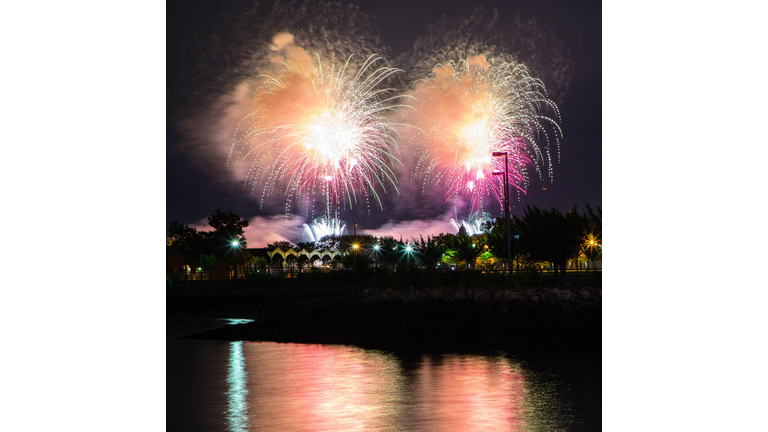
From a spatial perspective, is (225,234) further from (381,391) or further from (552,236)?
(381,391)

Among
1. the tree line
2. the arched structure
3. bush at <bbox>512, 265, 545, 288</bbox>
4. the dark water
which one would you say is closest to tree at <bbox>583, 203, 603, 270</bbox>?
the tree line

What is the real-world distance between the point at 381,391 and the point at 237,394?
2.83 metres

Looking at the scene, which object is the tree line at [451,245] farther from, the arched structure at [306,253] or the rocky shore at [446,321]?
the rocky shore at [446,321]

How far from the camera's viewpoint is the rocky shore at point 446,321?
20.2m

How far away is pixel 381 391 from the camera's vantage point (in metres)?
12.1

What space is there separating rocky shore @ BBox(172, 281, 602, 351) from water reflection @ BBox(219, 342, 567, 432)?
372 cm

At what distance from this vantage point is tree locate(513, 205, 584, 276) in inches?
1930

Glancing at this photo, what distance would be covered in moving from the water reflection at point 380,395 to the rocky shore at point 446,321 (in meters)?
3.72

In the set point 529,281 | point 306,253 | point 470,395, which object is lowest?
point 306,253

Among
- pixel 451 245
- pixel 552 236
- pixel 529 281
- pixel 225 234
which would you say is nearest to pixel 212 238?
pixel 225 234

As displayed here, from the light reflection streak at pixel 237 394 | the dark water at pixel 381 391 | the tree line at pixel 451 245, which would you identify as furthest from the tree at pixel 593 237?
the light reflection streak at pixel 237 394
